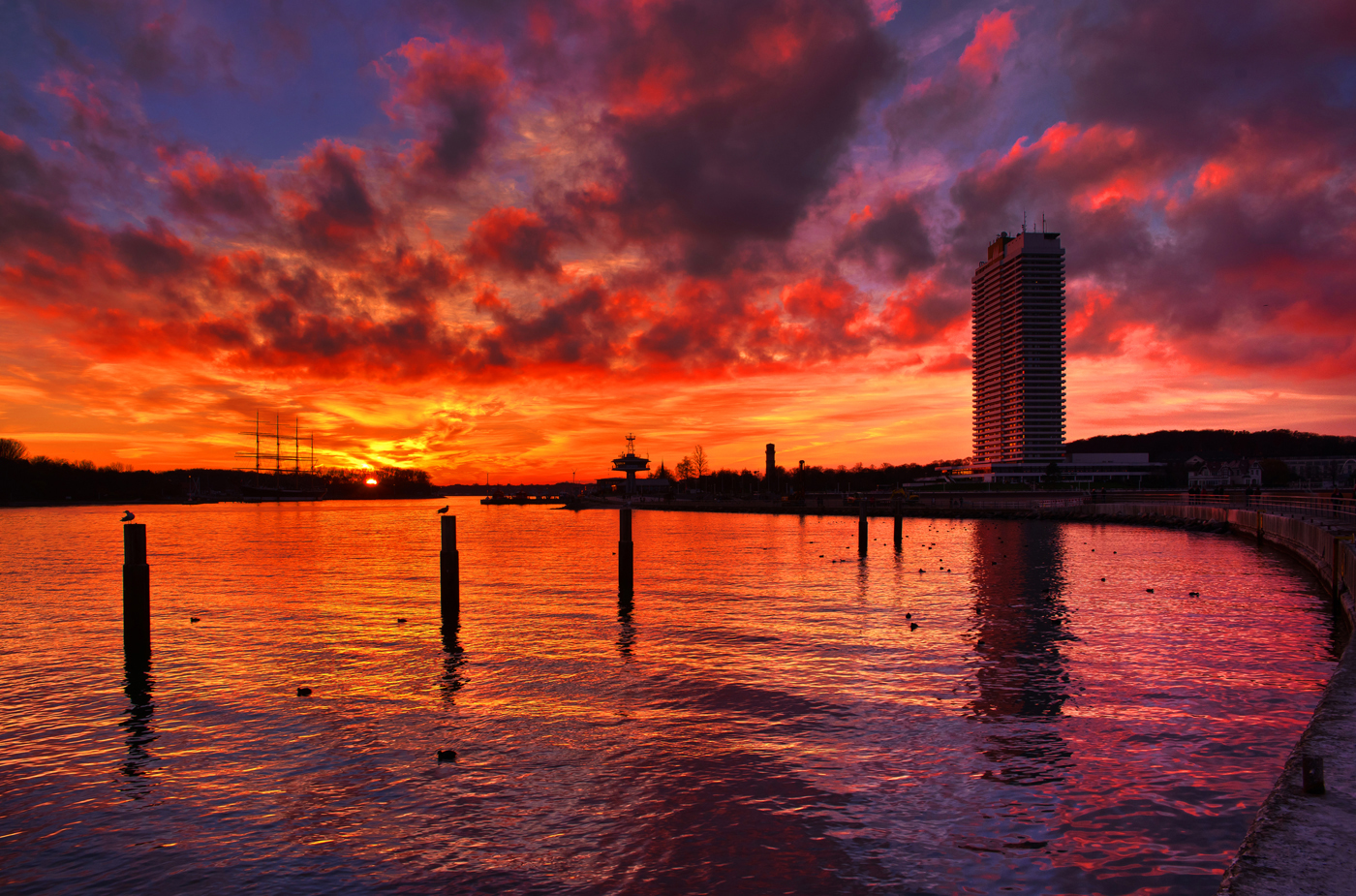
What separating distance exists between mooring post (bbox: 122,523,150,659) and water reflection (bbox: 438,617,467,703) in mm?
7535

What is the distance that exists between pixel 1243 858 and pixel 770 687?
11.0 metres

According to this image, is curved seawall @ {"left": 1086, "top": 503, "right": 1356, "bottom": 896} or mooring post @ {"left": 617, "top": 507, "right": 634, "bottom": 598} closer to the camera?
curved seawall @ {"left": 1086, "top": 503, "right": 1356, "bottom": 896}

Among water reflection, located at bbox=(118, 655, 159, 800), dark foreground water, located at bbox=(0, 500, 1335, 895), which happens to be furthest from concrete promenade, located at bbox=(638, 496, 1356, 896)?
water reflection, located at bbox=(118, 655, 159, 800)

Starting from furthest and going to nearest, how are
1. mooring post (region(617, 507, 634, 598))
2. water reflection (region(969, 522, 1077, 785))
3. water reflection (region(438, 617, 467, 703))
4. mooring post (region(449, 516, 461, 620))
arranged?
mooring post (region(617, 507, 634, 598)), mooring post (region(449, 516, 461, 620)), water reflection (region(438, 617, 467, 703)), water reflection (region(969, 522, 1077, 785))

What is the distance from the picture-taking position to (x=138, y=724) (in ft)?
50.3

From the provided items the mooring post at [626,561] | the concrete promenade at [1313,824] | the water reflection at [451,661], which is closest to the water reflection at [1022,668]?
the concrete promenade at [1313,824]

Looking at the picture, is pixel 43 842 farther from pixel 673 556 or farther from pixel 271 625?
pixel 673 556

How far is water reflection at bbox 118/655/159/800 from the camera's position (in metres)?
12.1

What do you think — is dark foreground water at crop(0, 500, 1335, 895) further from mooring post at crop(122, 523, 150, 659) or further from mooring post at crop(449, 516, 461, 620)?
mooring post at crop(122, 523, 150, 659)

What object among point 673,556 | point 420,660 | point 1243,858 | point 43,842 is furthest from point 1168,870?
point 673,556

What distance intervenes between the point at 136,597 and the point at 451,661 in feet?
28.2

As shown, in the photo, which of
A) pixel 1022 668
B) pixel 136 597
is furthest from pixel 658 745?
pixel 136 597

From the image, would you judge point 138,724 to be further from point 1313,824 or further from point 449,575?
point 1313,824

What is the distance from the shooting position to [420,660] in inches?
810
